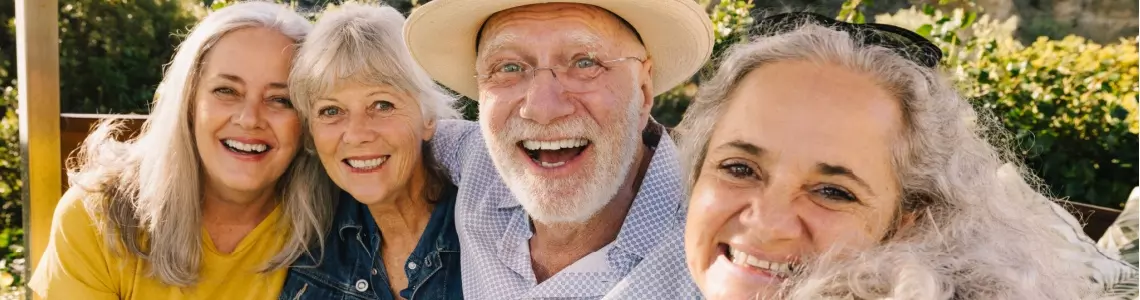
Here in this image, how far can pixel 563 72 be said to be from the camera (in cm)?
243

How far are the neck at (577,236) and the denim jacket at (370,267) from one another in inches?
11.3

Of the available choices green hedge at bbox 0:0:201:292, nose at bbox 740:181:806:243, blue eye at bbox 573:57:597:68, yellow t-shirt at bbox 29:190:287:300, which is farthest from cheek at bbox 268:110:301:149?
green hedge at bbox 0:0:201:292

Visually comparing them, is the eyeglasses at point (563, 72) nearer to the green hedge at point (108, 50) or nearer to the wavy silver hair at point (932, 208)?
the wavy silver hair at point (932, 208)

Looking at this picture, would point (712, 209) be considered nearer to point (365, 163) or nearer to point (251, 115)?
point (365, 163)

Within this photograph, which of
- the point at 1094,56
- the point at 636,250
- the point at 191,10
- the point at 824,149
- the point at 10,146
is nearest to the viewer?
the point at 824,149

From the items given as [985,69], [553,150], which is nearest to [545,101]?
[553,150]

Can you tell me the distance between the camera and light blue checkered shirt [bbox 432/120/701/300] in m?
2.32

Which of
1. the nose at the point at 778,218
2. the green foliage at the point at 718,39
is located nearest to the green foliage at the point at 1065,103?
the green foliage at the point at 718,39

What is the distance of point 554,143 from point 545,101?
0.12 metres

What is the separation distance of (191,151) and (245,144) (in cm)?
22

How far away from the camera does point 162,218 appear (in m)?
2.79

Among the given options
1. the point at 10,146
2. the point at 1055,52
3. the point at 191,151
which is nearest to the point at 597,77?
the point at 191,151

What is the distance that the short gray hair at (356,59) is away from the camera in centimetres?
261

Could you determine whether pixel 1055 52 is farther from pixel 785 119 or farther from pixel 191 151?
pixel 191 151
